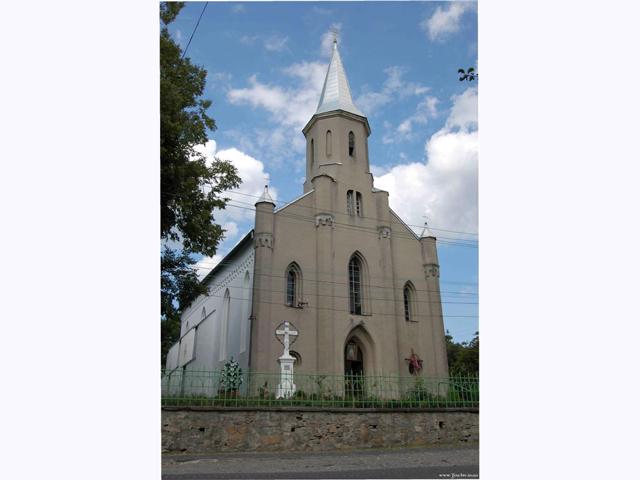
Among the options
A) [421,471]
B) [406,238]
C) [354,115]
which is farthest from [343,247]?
[421,471]

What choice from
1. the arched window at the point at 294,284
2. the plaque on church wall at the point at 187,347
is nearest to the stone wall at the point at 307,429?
the arched window at the point at 294,284

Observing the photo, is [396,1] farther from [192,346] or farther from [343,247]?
[192,346]

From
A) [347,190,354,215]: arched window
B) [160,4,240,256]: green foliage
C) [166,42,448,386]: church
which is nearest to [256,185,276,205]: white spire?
[166,42,448,386]: church

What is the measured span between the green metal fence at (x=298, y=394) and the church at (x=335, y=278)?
411 centimetres

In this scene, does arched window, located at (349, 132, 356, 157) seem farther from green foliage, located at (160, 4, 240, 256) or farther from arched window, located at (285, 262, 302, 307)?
green foliage, located at (160, 4, 240, 256)

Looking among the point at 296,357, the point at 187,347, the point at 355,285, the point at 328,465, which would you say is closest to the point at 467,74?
the point at 328,465

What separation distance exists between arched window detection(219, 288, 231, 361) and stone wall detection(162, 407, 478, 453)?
35.5 ft

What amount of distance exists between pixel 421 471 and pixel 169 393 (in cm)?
427

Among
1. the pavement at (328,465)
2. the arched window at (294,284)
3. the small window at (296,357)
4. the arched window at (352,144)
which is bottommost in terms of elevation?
the pavement at (328,465)

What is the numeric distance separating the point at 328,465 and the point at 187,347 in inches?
766

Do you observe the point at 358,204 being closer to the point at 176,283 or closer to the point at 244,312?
the point at 244,312

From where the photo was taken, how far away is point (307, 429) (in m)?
9.05

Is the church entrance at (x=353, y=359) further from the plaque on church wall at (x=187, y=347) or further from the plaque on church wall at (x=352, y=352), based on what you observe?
the plaque on church wall at (x=187, y=347)

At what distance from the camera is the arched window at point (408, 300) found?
1843 centimetres
